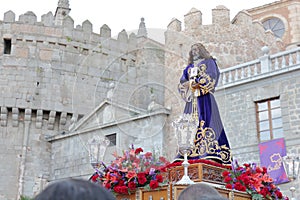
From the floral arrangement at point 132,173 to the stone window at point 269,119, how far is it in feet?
25.6

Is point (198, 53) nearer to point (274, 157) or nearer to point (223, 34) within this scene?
point (274, 157)

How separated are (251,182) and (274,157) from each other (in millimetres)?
7223

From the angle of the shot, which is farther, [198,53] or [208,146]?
[198,53]

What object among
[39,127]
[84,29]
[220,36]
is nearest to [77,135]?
[39,127]

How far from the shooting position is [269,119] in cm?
1441

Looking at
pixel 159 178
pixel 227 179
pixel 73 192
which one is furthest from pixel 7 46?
pixel 73 192

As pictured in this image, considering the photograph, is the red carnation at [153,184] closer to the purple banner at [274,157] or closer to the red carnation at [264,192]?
the red carnation at [264,192]

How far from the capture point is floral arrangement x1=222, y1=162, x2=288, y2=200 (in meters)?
6.57

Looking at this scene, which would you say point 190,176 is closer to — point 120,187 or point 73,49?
point 120,187

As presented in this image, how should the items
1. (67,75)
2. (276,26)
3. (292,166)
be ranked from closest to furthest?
(292,166)
(67,75)
(276,26)

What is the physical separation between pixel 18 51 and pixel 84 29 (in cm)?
291

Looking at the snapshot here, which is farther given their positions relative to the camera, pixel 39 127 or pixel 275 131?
pixel 39 127

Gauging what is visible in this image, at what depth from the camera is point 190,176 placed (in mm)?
6438

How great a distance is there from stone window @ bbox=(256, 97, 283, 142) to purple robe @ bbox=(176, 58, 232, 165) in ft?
23.2
